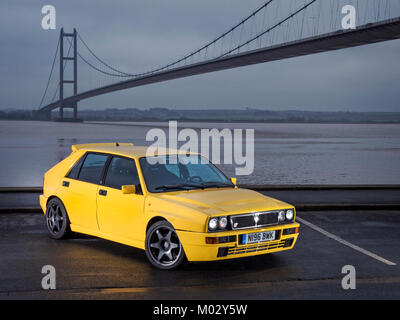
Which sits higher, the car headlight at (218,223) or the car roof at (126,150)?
the car roof at (126,150)

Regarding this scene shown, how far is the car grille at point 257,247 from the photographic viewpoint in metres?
6.12

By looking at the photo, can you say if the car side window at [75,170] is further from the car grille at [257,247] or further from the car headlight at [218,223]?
the car grille at [257,247]

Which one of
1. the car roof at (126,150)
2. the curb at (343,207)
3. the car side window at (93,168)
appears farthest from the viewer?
the curb at (343,207)

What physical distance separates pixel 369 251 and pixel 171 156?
2.73 metres

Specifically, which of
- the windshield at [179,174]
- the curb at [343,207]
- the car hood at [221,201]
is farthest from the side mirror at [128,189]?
the curb at [343,207]

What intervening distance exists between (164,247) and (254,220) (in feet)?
3.32

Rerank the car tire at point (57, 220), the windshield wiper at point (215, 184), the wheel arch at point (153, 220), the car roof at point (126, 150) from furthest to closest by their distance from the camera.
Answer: the car tire at point (57, 220)
the car roof at point (126, 150)
the windshield wiper at point (215, 184)
the wheel arch at point (153, 220)

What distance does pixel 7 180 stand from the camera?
2616cm

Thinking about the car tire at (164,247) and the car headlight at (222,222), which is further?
the car tire at (164,247)

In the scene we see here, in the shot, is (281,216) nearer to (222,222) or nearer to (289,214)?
(289,214)

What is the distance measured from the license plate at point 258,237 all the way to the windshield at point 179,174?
100 cm

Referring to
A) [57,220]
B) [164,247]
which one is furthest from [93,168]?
[164,247]

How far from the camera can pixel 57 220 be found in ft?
26.0

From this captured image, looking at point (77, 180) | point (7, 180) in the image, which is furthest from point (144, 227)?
point (7, 180)
